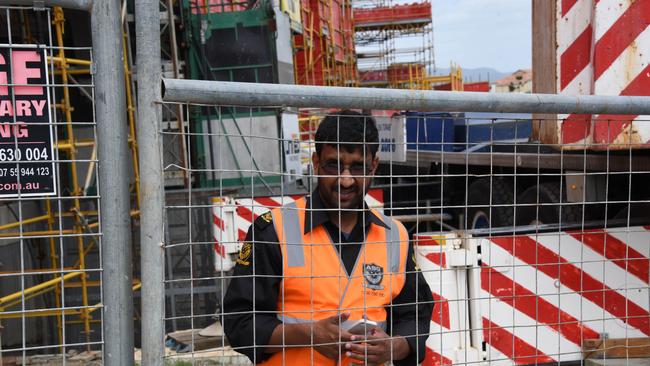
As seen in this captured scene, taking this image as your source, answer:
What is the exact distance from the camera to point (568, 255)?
4.08 meters

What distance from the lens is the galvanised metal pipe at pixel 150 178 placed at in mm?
2076

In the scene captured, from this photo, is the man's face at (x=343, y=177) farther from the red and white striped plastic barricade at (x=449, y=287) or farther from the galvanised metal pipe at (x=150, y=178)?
the red and white striped plastic barricade at (x=449, y=287)

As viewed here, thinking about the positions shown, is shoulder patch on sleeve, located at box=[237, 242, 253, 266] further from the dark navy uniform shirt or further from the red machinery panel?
the red machinery panel

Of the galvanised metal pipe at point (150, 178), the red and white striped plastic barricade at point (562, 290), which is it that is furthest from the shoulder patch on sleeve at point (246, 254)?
the red and white striped plastic barricade at point (562, 290)

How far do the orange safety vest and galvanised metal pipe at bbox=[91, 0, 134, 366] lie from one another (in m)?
0.55

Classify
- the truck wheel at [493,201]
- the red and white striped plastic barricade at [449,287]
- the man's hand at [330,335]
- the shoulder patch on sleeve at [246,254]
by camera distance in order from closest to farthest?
the man's hand at [330,335], the shoulder patch on sleeve at [246,254], the red and white striped plastic barricade at [449,287], the truck wheel at [493,201]

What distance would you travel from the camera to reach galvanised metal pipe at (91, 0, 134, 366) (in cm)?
209

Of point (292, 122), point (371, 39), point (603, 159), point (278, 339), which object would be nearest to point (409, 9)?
point (371, 39)

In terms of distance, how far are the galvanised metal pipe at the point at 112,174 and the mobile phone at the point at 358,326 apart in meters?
0.74

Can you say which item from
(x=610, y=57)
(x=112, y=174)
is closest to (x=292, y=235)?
(x=112, y=174)

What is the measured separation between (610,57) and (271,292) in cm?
270

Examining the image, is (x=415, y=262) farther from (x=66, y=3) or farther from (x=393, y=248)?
A: (x=66, y=3)

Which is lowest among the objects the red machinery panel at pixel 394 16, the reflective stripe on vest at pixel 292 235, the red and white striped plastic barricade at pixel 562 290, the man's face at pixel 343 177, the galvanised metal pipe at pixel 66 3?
the red and white striped plastic barricade at pixel 562 290

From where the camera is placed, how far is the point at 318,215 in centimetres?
251
